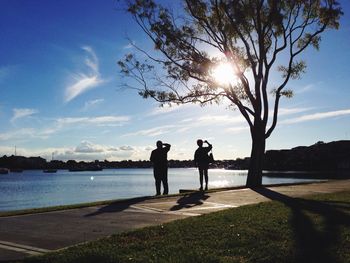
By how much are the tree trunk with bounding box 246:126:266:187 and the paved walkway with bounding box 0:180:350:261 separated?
6.55 meters

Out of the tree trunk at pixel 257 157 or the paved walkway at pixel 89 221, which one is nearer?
the paved walkway at pixel 89 221

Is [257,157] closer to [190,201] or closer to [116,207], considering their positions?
[190,201]

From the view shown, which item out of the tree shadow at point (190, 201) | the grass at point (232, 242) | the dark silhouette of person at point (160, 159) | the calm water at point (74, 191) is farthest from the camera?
the calm water at point (74, 191)

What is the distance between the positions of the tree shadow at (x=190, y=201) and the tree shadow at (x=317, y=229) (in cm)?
272

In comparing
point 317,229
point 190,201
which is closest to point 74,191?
point 190,201

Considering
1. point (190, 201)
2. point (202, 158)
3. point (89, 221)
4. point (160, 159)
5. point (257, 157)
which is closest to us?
point (89, 221)

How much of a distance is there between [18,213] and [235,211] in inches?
216

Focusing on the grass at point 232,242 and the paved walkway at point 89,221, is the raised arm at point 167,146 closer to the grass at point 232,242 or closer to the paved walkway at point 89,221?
the paved walkway at point 89,221

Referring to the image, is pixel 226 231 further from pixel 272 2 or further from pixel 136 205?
pixel 272 2

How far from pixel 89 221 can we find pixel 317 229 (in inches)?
191

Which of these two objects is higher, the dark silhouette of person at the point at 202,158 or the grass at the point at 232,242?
the dark silhouette of person at the point at 202,158

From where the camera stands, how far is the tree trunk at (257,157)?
22.6 m

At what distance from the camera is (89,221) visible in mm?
10688

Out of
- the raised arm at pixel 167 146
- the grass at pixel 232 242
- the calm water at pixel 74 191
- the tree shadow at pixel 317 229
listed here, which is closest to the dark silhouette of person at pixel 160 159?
the raised arm at pixel 167 146
